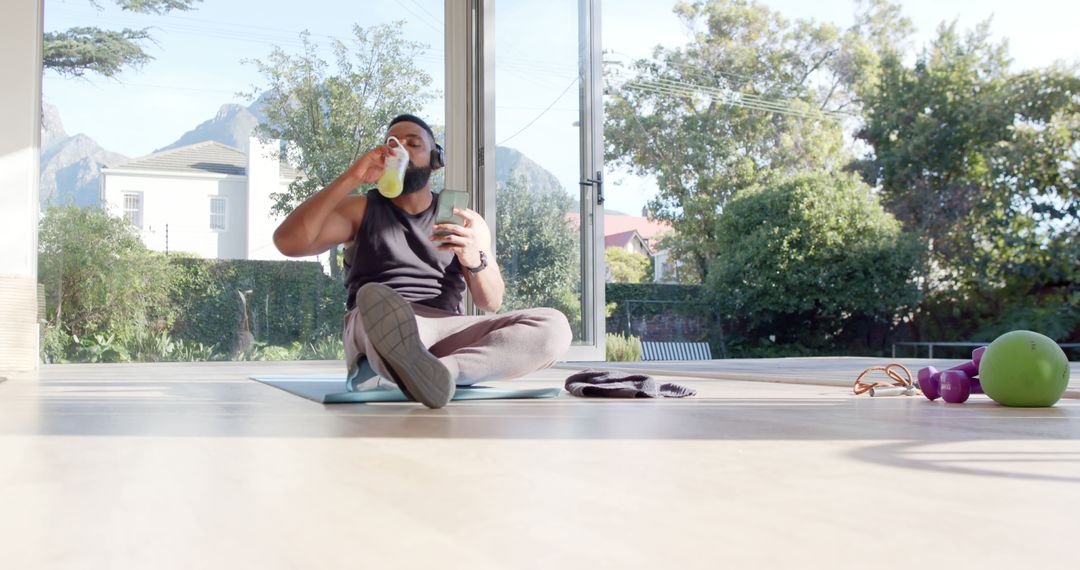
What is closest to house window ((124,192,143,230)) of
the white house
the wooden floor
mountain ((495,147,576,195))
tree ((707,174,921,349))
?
the white house

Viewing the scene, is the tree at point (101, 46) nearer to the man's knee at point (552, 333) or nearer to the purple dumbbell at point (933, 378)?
the man's knee at point (552, 333)

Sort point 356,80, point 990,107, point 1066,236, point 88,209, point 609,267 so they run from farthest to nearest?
1. point 609,267
2. point 990,107
3. point 1066,236
4. point 356,80
5. point 88,209

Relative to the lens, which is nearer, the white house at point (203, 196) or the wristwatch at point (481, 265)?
the wristwatch at point (481, 265)

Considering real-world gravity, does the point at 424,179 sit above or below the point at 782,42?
below

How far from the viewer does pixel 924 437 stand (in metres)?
1.60

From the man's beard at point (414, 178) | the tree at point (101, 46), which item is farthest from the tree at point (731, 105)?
the man's beard at point (414, 178)

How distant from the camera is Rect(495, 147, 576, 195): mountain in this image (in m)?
5.52

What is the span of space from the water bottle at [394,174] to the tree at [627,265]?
10.8 meters

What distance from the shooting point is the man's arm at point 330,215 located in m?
2.38

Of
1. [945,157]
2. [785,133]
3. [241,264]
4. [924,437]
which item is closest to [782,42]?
[785,133]

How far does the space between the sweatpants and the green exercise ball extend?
43.1 inches

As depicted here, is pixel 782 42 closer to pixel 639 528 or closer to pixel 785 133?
pixel 785 133

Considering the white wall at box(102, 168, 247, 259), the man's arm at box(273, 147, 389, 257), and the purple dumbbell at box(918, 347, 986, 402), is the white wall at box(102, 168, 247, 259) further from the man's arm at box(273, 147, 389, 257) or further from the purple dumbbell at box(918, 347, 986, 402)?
the purple dumbbell at box(918, 347, 986, 402)

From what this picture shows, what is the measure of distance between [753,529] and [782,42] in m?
13.8
